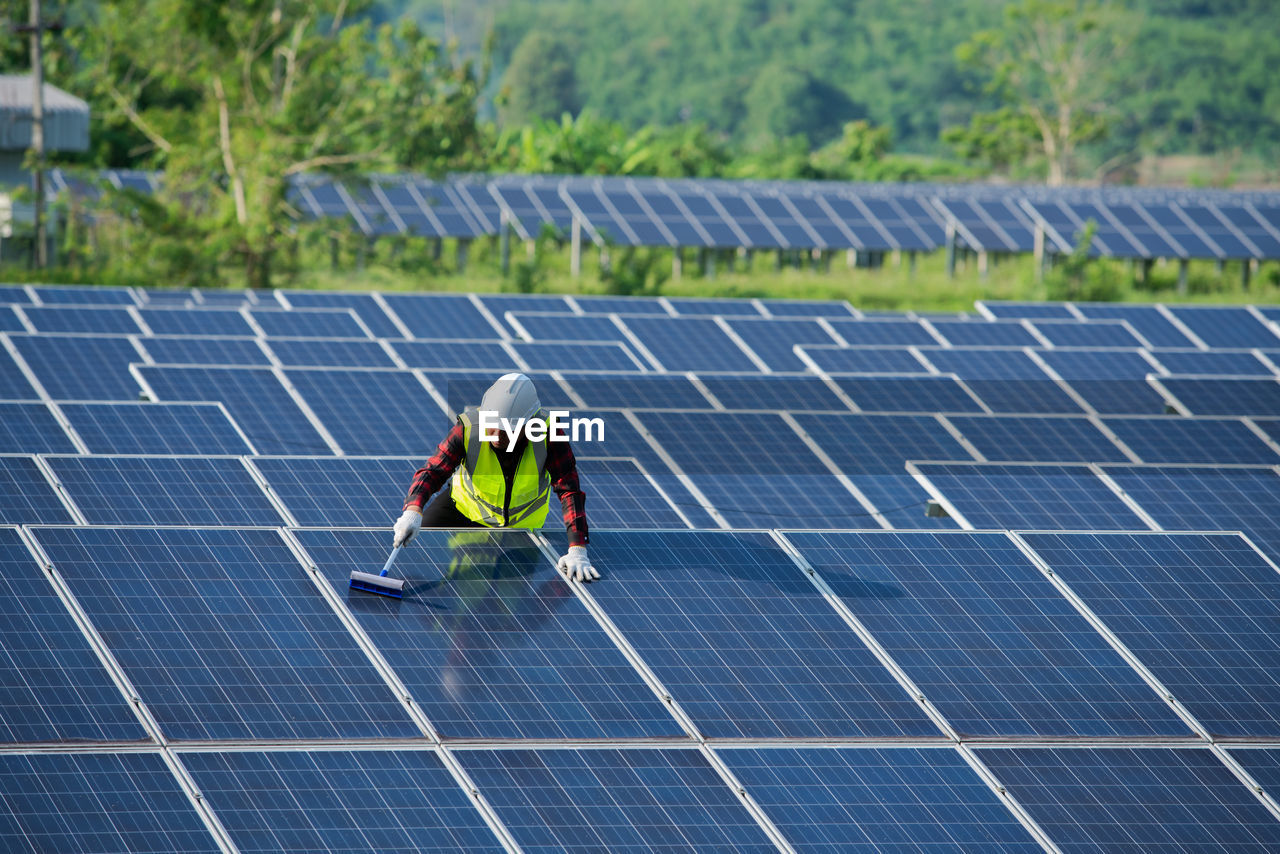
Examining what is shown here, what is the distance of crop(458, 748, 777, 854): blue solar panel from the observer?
22.9ft

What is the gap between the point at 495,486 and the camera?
9.59 meters

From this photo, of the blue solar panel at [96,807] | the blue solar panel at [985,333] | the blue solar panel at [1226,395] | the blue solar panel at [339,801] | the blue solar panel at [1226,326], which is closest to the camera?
the blue solar panel at [96,807]

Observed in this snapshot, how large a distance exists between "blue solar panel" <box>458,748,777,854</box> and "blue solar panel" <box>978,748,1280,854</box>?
4.83 feet

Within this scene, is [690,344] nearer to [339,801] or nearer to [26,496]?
[26,496]

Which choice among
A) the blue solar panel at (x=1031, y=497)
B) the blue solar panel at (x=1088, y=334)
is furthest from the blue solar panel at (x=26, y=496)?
the blue solar panel at (x=1088, y=334)

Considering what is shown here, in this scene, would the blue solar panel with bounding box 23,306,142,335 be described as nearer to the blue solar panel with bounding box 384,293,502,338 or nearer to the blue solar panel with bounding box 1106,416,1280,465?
the blue solar panel with bounding box 384,293,502,338

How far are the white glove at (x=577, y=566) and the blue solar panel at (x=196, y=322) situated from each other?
1245cm

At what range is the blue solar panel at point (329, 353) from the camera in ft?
62.6

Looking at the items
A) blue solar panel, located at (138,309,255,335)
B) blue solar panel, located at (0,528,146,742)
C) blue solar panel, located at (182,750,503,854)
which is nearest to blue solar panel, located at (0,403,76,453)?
blue solar panel, located at (138,309,255,335)

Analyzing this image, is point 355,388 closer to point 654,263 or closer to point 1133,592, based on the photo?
point 1133,592

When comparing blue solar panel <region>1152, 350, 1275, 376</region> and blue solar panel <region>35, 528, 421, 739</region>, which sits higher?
blue solar panel <region>35, 528, 421, 739</region>

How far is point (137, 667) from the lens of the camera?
7.61 meters

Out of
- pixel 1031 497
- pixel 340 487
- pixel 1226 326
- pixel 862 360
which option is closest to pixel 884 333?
pixel 862 360

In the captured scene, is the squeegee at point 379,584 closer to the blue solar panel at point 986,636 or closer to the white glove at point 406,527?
the white glove at point 406,527
